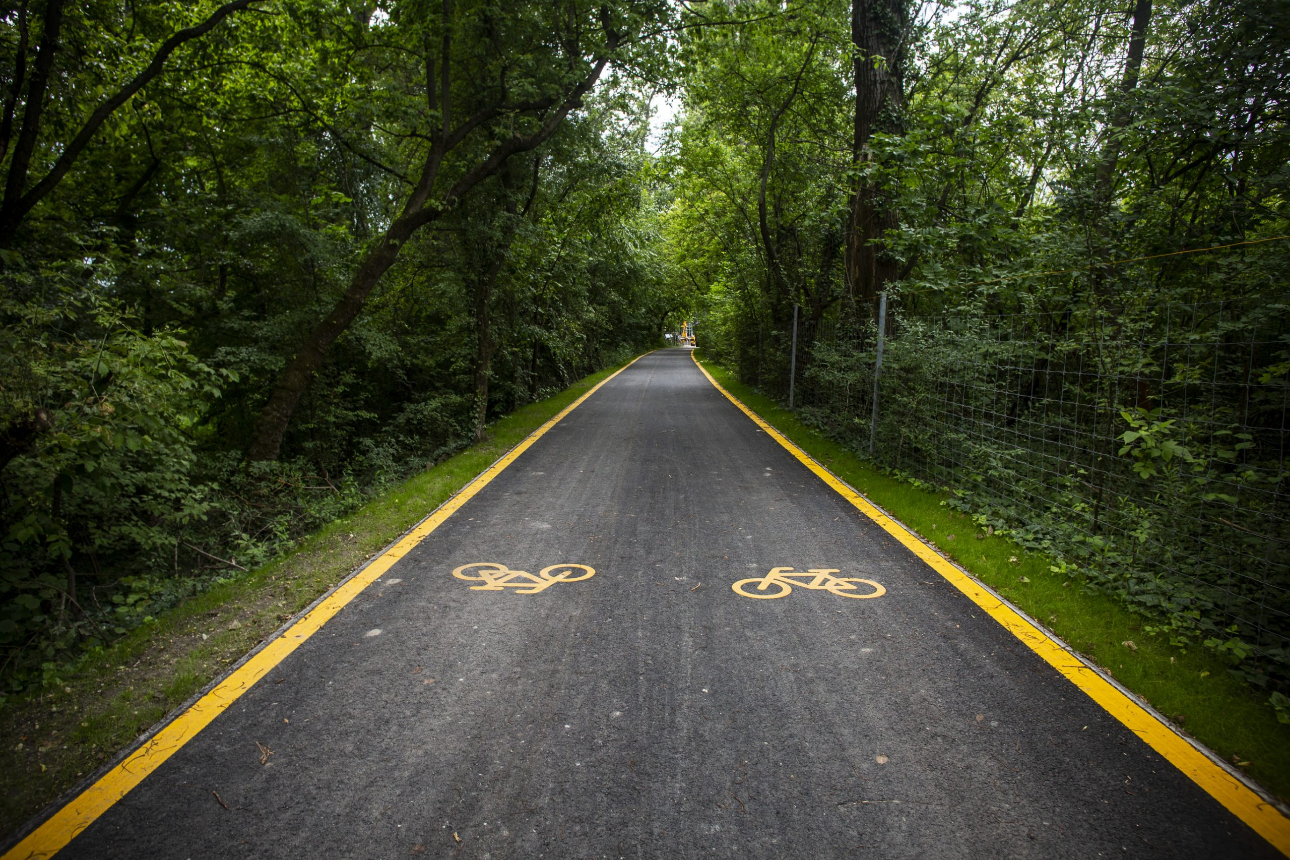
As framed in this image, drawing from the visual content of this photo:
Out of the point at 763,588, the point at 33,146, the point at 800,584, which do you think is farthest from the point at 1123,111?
the point at 33,146

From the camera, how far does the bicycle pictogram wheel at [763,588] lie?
3.92m

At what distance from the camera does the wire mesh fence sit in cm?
326

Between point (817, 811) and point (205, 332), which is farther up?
point (205, 332)

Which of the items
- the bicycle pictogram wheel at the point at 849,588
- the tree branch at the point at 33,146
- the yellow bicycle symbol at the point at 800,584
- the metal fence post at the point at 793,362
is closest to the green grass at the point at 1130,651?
the bicycle pictogram wheel at the point at 849,588

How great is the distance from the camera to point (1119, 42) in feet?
31.0

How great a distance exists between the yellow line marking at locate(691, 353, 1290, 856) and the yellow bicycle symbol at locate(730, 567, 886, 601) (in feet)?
2.18

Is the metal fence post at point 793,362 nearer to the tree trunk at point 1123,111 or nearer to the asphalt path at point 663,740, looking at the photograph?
the tree trunk at point 1123,111

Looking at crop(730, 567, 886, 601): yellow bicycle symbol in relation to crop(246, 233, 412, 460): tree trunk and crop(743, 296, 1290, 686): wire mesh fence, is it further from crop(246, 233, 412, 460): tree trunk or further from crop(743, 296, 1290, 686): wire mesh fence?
crop(246, 233, 412, 460): tree trunk

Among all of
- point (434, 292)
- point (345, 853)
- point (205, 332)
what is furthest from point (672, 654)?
point (205, 332)

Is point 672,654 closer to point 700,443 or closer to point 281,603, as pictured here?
point 281,603

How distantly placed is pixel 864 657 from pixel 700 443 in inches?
253

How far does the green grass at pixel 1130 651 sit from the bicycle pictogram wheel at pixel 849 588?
766 mm

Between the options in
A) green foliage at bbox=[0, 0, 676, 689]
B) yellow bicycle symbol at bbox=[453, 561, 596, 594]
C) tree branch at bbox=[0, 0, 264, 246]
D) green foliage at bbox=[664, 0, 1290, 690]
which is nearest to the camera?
green foliage at bbox=[664, 0, 1290, 690]

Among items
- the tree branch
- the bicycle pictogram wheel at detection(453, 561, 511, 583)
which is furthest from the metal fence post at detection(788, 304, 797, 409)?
the tree branch
